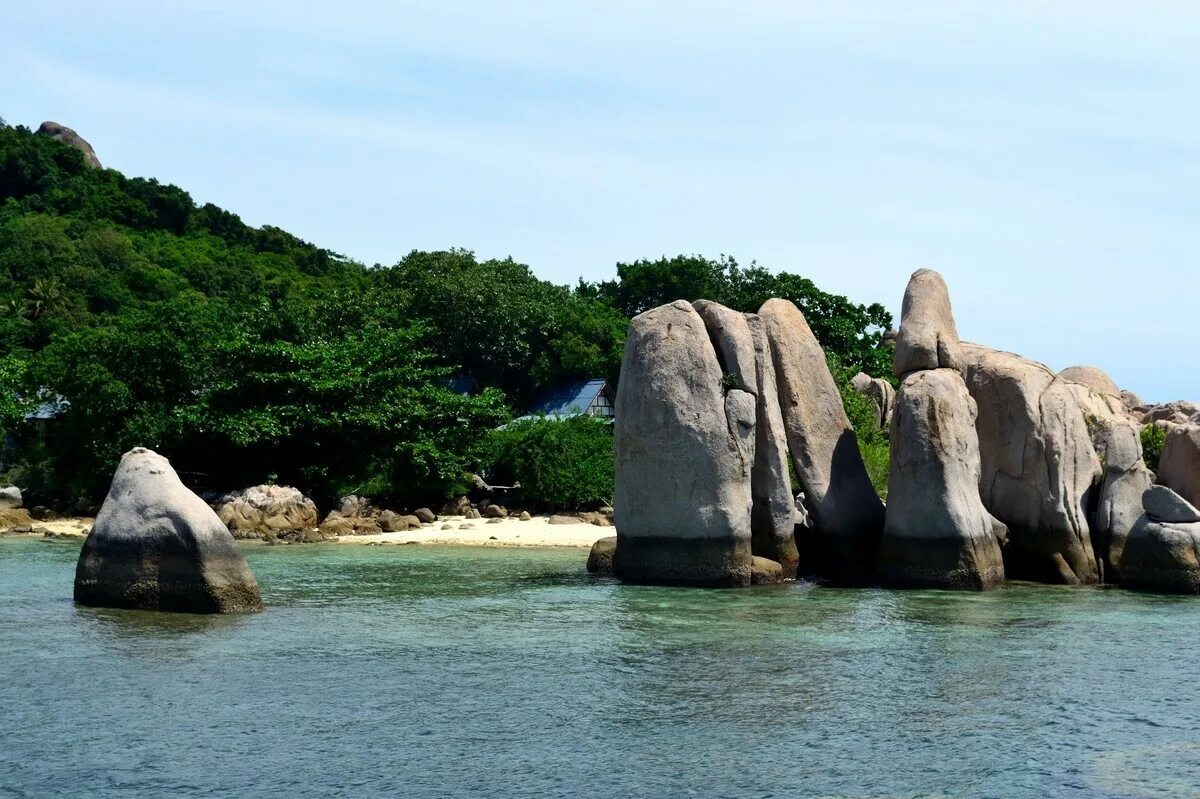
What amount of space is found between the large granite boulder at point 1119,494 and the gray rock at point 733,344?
650 centimetres

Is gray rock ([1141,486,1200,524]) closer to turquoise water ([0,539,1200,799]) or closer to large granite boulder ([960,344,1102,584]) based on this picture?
turquoise water ([0,539,1200,799])

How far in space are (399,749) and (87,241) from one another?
57.9 metres

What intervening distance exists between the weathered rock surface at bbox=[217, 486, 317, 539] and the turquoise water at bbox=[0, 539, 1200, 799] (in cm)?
1111

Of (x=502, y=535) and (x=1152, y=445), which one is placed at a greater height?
(x=1152, y=445)

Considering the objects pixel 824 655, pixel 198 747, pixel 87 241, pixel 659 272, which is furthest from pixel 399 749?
pixel 87 241

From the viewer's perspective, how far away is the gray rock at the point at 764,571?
22.4m

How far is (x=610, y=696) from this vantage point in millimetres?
14219

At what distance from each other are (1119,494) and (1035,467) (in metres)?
1.55

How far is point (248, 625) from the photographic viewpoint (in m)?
18.0

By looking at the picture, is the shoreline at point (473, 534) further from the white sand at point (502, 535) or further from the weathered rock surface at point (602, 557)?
the weathered rock surface at point (602, 557)

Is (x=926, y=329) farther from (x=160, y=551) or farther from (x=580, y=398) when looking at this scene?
(x=580, y=398)

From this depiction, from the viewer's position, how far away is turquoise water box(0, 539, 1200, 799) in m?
11.2

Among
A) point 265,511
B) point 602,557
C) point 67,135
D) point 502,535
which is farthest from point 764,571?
point 67,135

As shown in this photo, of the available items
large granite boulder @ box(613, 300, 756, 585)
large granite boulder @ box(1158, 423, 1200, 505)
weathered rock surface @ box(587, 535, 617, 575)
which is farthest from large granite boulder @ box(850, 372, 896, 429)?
large granite boulder @ box(613, 300, 756, 585)
